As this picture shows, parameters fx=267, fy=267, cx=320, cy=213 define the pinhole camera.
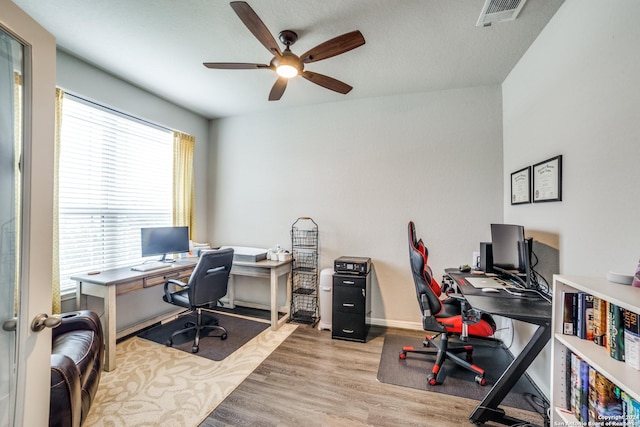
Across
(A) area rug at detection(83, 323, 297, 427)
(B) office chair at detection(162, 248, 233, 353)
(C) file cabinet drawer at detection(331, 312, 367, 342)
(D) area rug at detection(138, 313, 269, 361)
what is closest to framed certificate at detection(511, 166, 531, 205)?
(C) file cabinet drawer at detection(331, 312, 367, 342)

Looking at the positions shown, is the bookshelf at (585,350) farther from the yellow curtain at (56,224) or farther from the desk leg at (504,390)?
the yellow curtain at (56,224)

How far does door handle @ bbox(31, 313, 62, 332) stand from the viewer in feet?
3.21

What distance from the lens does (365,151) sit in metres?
3.41

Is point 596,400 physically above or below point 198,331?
above

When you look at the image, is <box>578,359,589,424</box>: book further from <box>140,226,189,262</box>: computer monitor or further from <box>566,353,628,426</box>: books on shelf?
<box>140,226,189,262</box>: computer monitor

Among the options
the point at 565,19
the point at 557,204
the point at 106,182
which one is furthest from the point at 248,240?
the point at 565,19

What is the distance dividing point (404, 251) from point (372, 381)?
4.94 feet

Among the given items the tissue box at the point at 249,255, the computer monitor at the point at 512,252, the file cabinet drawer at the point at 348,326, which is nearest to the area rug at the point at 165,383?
the file cabinet drawer at the point at 348,326

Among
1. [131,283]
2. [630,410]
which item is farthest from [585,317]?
[131,283]

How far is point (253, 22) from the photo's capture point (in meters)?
1.66

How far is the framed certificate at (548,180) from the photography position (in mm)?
1892

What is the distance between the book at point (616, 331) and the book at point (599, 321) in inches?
1.8

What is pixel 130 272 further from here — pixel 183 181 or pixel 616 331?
pixel 616 331

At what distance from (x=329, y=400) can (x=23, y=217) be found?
2060mm
